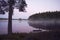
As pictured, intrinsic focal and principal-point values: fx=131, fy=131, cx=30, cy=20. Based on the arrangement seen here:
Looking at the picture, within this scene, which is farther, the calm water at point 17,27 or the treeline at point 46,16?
the treeline at point 46,16

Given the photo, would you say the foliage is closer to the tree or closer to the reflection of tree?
the tree

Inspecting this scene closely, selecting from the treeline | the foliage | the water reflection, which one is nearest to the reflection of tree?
the water reflection

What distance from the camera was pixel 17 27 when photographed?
333 cm

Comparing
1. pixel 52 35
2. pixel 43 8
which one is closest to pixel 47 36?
pixel 52 35

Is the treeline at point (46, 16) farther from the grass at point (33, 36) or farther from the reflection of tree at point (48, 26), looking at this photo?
the grass at point (33, 36)

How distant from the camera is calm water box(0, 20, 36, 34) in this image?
3304mm

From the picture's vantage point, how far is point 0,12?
3389 mm

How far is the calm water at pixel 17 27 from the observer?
330cm

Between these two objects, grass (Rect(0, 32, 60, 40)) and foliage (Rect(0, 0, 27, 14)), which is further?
foliage (Rect(0, 0, 27, 14))

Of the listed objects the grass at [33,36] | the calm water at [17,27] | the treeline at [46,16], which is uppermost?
the treeline at [46,16]

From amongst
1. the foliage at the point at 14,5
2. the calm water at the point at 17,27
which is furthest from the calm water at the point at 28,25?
the foliage at the point at 14,5

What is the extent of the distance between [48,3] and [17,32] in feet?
3.70

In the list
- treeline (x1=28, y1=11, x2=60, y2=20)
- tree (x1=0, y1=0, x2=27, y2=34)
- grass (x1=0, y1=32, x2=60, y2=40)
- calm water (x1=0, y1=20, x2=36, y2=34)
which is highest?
tree (x1=0, y1=0, x2=27, y2=34)

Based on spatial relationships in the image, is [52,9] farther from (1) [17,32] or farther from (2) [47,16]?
(1) [17,32]
